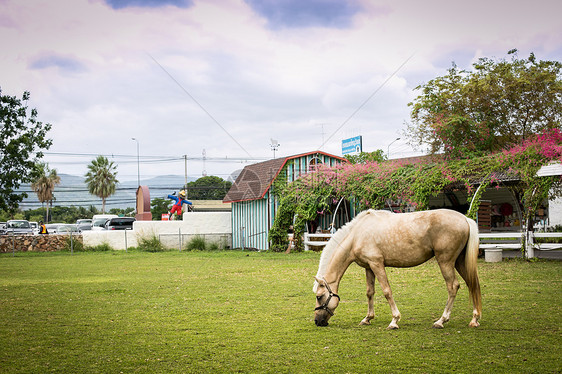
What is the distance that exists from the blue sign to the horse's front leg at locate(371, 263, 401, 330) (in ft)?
154

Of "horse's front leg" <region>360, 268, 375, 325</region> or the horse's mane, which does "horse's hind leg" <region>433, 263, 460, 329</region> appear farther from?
the horse's mane

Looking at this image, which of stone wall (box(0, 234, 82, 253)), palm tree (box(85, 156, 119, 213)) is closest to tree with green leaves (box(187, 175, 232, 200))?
palm tree (box(85, 156, 119, 213))

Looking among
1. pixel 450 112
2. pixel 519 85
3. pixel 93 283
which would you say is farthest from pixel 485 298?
pixel 519 85

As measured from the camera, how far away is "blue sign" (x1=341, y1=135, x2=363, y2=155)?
54.4 metres

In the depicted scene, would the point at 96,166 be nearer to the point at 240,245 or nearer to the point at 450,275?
the point at 240,245

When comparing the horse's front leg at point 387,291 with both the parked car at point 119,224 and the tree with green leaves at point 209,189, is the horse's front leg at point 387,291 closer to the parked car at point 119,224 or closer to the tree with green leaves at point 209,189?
the parked car at point 119,224

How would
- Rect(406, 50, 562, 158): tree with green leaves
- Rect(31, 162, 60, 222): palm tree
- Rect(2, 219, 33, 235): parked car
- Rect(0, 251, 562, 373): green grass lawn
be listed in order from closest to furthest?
Rect(0, 251, 562, 373): green grass lawn → Rect(406, 50, 562, 158): tree with green leaves → Rect(2, 219, 33, 235): parked car → Rect(31, 162, 60, 222): palm tree

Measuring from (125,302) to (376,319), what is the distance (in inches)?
197

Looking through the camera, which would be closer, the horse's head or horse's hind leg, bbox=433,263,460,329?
horse's hind leg, bbox=433,263,460,329

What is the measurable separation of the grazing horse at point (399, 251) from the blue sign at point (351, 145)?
4662 centimetres

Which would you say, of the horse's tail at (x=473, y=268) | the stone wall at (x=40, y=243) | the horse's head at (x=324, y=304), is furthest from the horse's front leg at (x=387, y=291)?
the stone wall at (x=40, y=243)

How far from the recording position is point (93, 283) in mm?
12938

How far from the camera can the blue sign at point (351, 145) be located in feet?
178

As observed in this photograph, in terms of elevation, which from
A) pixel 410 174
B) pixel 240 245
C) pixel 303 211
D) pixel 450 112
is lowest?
pixel 240 245
